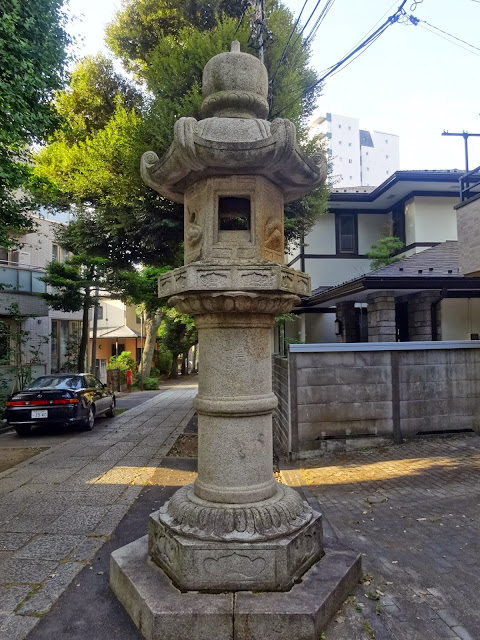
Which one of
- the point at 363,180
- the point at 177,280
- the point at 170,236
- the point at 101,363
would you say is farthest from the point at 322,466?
the point at 363,180

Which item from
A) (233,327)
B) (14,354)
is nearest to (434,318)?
(233,327)

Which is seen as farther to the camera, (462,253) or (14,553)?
(462,253)

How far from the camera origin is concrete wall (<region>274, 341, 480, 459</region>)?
22.1ft

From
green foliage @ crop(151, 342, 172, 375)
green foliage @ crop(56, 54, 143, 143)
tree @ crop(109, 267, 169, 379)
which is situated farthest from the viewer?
green foliage @ crop(151, 342, 172, 375)

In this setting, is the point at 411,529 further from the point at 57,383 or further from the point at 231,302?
the point at 57,383

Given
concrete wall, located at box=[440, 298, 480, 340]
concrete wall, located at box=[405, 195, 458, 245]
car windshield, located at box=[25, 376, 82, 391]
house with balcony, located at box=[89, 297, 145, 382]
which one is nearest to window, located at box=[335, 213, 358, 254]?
concrete wall, located at box=[405, 195, 458, 245]

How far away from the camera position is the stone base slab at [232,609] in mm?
2369

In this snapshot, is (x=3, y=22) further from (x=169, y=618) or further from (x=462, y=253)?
(x=462, y=253)

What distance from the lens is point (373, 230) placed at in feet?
47.8

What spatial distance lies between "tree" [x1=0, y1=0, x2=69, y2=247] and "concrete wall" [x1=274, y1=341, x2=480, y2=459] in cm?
582

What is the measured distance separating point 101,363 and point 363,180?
49.7m

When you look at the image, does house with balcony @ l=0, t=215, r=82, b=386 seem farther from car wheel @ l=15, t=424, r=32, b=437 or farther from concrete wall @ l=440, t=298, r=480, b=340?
concrete wall @ l=440, t=298, r=480, b=340

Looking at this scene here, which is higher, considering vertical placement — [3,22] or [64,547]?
[3,22]

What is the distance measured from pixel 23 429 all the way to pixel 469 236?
10621 mm
